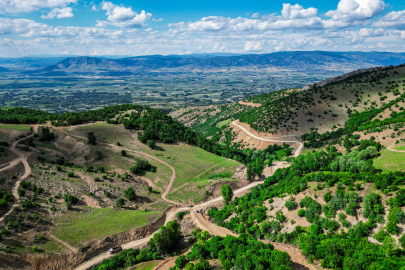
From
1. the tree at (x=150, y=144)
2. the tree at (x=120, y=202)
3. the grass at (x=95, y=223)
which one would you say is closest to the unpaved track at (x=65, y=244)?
the grass at (x=95, y=223)

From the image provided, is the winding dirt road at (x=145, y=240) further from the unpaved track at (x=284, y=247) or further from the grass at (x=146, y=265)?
the grass at (x=146, y=265)

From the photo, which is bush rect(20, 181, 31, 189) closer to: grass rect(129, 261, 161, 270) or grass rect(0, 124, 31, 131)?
grass rect(129, 261, 161, 270)

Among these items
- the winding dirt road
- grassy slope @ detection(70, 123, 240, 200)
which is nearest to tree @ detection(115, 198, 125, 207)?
the winding dirt road

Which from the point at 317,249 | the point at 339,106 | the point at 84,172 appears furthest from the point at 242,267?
the point at 339,106

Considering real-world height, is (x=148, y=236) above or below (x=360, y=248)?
below

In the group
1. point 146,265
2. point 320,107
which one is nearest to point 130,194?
point 146,265

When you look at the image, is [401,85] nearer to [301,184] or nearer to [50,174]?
[301,184]
